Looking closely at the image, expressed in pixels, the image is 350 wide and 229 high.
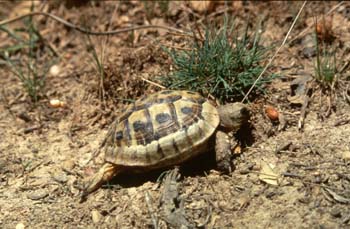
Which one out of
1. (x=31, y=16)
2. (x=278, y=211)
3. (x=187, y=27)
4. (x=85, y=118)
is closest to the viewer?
(x=278, y=211)

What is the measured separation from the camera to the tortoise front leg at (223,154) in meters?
3.35

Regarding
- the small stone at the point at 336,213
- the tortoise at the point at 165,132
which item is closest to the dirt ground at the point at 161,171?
the small stone at the point at 336,213

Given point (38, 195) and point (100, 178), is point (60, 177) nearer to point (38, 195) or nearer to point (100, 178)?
point (38, 195)

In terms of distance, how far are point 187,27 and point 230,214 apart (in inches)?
79.8

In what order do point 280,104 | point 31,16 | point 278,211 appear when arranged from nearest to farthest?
point 278,211
point 280,104
point 31,16

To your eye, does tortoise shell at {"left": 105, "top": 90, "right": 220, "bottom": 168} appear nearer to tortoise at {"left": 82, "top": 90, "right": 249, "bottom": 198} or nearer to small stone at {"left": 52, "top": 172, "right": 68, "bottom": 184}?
tortoise at {"left": 82, "top": 90, "right": 249, "bottom": 198}

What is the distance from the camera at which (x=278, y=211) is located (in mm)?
3086

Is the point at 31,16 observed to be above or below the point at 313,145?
above

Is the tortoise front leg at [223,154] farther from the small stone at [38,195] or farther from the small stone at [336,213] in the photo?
the small stone at [38,195]

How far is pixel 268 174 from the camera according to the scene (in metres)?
3.34

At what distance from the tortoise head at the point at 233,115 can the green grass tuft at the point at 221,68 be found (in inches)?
9.0

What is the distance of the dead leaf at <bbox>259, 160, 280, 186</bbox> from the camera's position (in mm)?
3289

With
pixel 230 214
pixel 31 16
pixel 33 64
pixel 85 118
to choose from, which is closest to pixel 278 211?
pixel 230 214

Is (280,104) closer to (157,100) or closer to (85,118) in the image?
(157,100)
